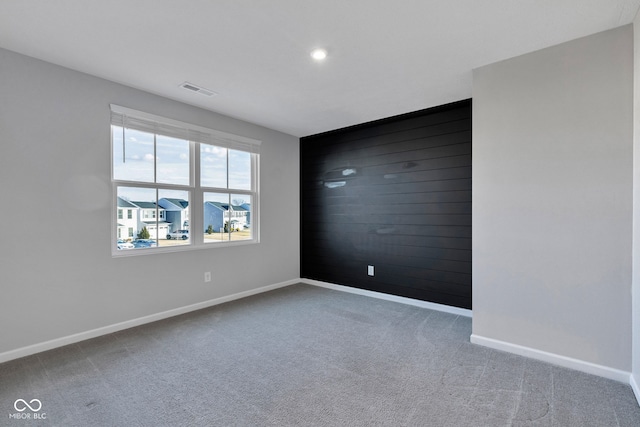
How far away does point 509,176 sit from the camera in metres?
2.54

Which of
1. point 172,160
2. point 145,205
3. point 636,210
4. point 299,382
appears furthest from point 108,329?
point 636,210

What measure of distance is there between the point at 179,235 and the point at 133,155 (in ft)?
3.38

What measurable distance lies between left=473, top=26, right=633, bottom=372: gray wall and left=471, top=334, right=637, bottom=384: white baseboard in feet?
0.12

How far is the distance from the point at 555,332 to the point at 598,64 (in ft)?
6.81

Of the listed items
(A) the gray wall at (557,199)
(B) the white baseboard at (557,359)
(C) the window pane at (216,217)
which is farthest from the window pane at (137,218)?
(B) the white baseboard at (557,359)

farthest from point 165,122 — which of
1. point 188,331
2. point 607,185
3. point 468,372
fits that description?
point 607,185

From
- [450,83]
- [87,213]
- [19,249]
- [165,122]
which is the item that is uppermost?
[450,83]

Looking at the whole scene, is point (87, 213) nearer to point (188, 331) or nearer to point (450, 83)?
point (188, 331)

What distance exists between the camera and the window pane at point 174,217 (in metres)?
3.41

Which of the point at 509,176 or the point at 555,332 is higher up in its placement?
the point at 509,176

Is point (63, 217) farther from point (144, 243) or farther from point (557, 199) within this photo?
point (557, 199)

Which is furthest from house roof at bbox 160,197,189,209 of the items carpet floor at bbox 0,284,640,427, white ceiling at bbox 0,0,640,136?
carpet floor at bbox 0,284,640,427

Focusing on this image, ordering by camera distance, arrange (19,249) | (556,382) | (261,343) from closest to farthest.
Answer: (556,382), (19,249), (261,343)

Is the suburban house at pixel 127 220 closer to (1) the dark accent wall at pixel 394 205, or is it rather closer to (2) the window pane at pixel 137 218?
(2) the window pane at pixel 137 218
